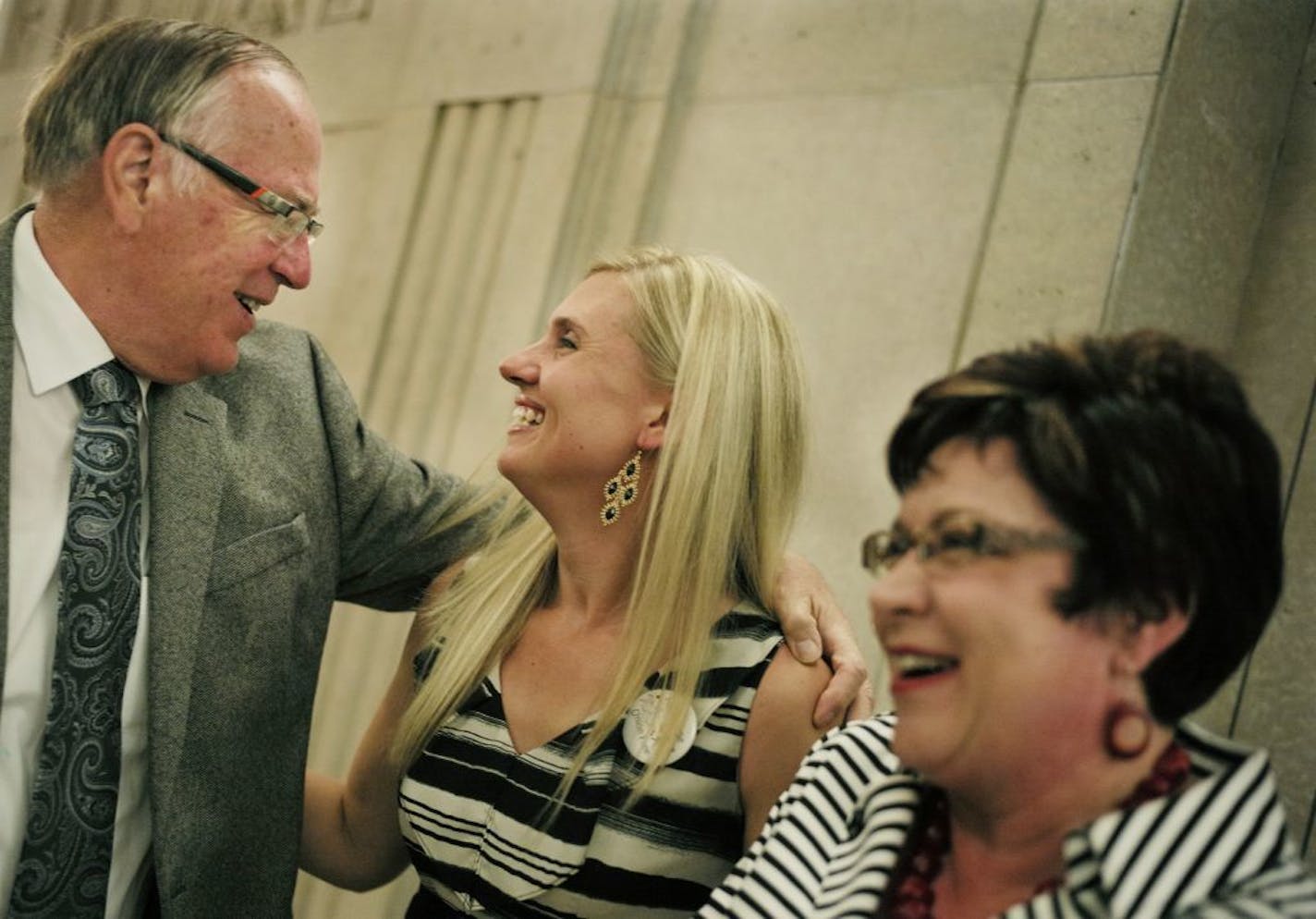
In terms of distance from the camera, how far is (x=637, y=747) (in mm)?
2010

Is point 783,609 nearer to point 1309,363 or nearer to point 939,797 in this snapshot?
point 939,797

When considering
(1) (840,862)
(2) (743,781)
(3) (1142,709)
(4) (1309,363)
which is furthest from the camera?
(4) (1309,363)

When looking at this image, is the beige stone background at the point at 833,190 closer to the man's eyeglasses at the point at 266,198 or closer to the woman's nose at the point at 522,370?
the woman's nose at the point at 522,370

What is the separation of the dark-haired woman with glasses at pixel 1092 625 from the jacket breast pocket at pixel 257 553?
1108 mm

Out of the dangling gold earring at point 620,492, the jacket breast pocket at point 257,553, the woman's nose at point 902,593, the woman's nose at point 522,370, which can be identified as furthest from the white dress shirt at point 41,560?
the woman's nose at point 902,593

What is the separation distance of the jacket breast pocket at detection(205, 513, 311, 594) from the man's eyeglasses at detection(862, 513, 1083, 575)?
1.12 metres

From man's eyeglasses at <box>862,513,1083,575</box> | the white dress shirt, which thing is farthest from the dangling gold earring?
man's eyeglasses at <box>862,513,1083,575</box>

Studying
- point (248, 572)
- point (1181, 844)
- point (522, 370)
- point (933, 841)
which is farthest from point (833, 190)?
point (1181, 844)

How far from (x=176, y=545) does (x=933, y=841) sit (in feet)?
3.87

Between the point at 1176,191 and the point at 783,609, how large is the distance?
43.1 inches

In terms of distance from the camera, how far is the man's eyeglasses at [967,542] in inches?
49.9

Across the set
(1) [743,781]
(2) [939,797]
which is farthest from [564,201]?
(2) [939,797]

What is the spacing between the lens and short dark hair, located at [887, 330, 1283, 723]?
1240mm

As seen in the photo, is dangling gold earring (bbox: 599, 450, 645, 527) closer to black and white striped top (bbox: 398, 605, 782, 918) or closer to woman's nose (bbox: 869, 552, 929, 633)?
black and white striped top (bbox: 398, 605, 782, 918)
